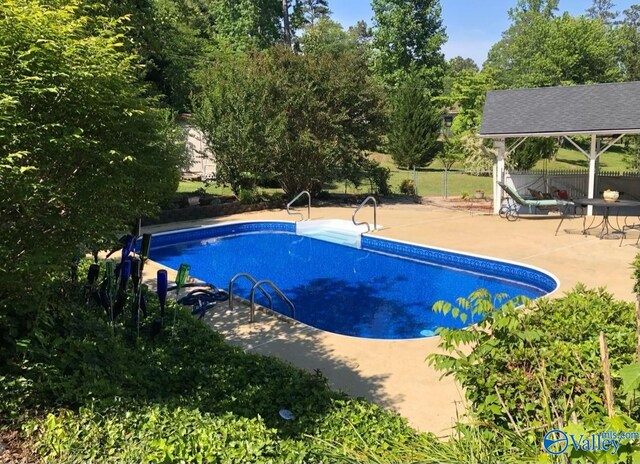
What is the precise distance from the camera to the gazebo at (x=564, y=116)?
1622 centimetres

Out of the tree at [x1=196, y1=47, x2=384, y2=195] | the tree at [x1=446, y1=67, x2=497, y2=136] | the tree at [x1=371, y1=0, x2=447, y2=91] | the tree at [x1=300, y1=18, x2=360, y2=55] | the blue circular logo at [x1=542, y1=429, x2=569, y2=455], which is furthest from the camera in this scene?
the tree at [x1=300, y1=18, x2=360, y2=55]

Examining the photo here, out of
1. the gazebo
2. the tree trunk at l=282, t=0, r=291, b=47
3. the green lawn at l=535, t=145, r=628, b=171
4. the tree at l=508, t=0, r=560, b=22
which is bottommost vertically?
the green lawn at l=535, t=145, r=628, b=171

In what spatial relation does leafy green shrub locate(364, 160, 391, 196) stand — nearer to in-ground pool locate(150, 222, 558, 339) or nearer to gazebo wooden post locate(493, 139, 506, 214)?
gazebo wooden post locate(493, 139, 506, 214)

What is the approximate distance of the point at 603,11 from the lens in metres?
71.6

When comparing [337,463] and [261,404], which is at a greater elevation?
[337,463]

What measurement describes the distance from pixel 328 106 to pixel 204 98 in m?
4.79

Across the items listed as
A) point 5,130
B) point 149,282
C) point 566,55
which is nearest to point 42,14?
point 5,130

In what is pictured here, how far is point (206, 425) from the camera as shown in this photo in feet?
10.5

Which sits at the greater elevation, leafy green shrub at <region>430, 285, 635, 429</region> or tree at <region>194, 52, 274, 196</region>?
tree at <region>194, 52, 274, 196</region>

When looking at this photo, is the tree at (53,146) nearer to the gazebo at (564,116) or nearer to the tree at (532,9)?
the gazebo at (564,116)

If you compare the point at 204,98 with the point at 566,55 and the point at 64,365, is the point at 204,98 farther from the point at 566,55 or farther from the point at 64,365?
the point at 566,55

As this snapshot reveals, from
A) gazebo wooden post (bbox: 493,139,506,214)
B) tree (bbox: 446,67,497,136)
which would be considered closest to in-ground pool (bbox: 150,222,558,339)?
gazebo wooden post (bbox: 493,139,506,214)

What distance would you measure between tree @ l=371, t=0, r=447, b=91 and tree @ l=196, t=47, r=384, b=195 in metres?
24.8

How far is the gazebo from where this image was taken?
16219 millimetres
